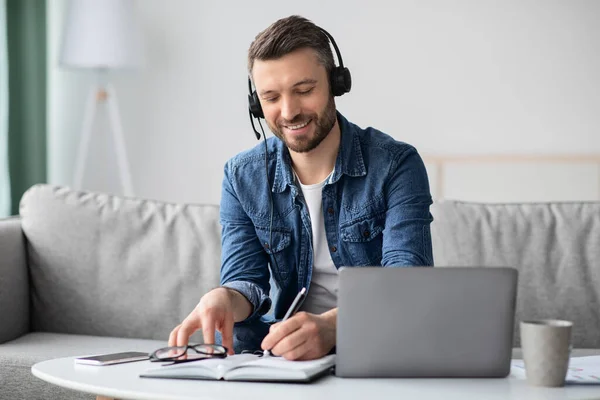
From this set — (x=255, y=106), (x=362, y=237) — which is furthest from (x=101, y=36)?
(x=362, y=237)

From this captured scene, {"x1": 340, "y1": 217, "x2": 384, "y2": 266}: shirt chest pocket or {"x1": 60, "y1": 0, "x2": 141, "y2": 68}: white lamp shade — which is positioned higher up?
{"x1": 60, "y1": 0, "x2": 141, "y2": 68}: white lamp shade

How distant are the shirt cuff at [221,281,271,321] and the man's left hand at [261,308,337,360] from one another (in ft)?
1.26

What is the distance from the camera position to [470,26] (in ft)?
12.4

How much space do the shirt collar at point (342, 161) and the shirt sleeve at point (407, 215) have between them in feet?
0.24

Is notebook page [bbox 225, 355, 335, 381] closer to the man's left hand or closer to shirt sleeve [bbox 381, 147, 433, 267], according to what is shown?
the man's left hand

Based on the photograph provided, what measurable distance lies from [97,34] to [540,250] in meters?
2.17

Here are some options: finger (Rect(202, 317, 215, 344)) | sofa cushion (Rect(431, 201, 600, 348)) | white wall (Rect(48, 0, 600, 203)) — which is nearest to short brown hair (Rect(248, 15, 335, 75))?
finger (Rect(202, 317, 215, 344))

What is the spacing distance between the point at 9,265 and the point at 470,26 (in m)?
2.32

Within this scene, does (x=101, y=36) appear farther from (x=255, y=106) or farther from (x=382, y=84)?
(x=255, y=106)

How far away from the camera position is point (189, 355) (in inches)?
49.5

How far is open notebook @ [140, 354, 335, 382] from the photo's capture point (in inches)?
43.5

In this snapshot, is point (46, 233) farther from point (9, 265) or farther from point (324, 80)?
point (324, 80)

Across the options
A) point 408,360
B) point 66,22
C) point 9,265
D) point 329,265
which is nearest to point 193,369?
point 408,360

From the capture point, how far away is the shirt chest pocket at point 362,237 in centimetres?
168
